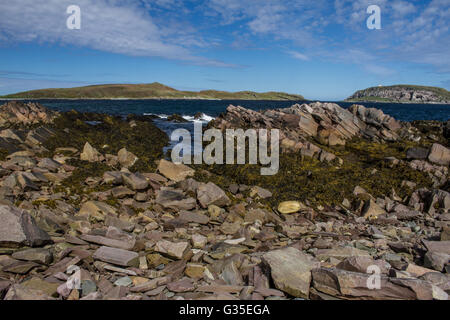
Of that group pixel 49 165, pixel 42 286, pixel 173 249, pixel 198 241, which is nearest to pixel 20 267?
pixel 42 286

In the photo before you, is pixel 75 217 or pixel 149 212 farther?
pixel 149 212

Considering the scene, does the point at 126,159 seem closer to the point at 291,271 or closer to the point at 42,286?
the point at 42,286

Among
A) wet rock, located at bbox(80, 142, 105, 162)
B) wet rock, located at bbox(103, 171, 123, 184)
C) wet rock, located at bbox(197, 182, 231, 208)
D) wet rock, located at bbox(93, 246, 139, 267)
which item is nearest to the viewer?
wet rock, located at bbox(93, 246, 139, 267)

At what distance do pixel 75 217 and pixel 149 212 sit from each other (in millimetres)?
2428

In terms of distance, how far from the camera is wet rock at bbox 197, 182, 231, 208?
12036mm

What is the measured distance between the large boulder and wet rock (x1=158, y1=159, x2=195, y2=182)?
7.70m

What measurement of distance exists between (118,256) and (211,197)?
559cm

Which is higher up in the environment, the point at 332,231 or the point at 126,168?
the point at 126,168

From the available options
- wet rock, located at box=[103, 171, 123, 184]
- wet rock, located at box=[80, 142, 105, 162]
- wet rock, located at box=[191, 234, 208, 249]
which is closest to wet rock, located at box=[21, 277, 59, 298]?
wet rock, located at box=[191, 234, 208, 249]

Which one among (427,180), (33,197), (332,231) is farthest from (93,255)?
(427,180)

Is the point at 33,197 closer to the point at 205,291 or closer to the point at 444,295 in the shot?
the point at 205,291

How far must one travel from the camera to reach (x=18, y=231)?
699cm

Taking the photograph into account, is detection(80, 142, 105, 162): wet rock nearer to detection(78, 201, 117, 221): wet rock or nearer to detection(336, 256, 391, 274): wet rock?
detection(78, 201, 117, 221): wet rock
